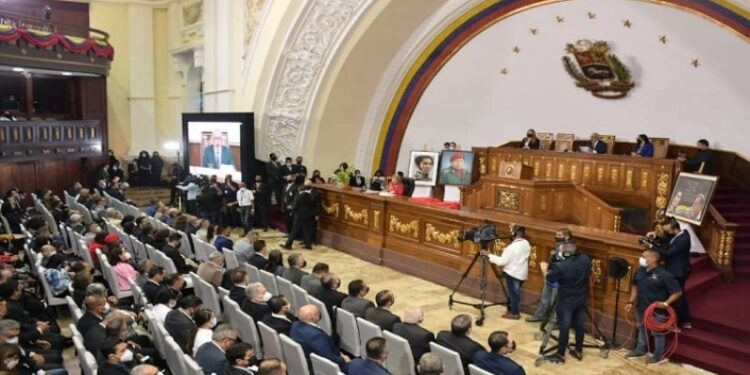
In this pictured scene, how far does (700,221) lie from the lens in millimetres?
7980

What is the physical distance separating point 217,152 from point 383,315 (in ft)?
33.2

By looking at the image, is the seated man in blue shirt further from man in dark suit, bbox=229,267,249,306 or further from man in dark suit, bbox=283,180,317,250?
man in dark suit, bbox=283,180,317,250

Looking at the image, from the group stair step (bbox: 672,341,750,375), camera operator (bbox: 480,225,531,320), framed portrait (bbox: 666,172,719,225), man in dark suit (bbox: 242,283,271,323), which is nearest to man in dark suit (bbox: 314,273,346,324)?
man in dark suit (bbox: 242,283,271,323)

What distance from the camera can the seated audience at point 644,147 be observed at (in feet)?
35.8

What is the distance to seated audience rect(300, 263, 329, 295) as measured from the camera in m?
6.32

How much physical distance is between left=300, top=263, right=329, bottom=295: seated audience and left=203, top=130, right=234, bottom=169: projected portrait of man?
27.8ft

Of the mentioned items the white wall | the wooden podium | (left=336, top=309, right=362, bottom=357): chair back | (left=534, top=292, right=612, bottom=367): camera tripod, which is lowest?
(left=534, top=292, right=612, bottom=367): camera tripod

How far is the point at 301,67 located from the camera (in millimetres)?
14477

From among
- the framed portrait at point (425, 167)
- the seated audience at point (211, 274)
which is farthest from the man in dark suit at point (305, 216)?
the seated audience at point (211, 274)

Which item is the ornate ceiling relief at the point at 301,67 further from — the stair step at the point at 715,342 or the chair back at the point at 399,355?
the chair back at the point at 399,355

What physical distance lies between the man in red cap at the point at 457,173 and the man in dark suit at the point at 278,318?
28.5ft

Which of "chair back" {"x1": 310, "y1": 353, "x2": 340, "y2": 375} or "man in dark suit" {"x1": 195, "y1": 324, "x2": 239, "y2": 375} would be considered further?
"man in dark suit" {"x1": 195, "y1": 324, "x2": 239, "y2": 375}

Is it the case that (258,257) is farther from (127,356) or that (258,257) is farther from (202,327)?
(127,356)

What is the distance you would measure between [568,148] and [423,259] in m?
4.85
